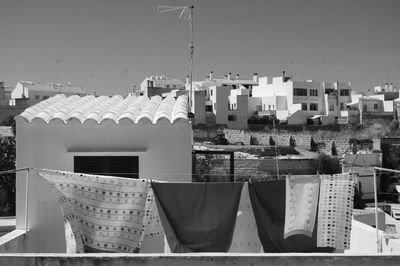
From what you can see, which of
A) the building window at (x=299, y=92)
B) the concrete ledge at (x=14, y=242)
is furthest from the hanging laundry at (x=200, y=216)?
the building window at (x=299, y=92)

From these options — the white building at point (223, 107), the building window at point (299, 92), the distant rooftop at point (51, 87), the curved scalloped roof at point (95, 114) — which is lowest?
the curved scalloped roof at point (95, 114)

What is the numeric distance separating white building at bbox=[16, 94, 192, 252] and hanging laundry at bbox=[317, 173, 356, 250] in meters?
2.32

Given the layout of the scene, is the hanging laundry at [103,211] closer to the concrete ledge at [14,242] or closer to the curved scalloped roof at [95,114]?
the concrete ledge at [14,242]

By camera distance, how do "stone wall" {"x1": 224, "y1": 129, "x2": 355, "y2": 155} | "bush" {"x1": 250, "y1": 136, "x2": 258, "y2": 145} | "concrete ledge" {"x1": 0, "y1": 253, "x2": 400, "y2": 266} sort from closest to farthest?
"concrete ledge" {"x1": 0, "y1": 253, "x2": 400, "y2": 266} → "bush" {"x1": 250, "y1": 136, "x2": 258, "y2": 145} → "stone wall" {"x1": 224, "y1": 129, "x2": 355, "y2": 155}

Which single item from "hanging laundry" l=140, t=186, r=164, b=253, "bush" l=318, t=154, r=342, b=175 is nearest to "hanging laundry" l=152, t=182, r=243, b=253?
"hanging laundry" l=140, t=186, r=164, b=253

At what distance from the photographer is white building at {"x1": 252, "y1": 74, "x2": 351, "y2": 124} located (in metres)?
63.3

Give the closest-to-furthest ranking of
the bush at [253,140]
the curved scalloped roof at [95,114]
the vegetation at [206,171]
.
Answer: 1. the curved scalloped roof at [95,114]
2. the vegetation at [206,171]
3. the bush at [253,140]

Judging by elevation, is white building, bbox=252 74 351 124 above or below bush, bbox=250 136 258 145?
above

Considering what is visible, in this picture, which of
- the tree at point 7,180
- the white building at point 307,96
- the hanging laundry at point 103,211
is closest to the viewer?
the hanging laundry at point 103,211

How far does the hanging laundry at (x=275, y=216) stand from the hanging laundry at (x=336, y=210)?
0.14 metres

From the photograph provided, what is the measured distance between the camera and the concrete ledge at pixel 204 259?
176 inches

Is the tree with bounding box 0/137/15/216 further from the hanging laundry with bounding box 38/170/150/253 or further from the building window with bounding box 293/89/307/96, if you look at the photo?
the building window with bounding box 293/89/307/96

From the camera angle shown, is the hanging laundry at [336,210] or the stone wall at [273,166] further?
the stone wall at [273,166]

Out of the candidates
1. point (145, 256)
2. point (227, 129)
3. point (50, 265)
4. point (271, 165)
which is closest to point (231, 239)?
point (145, 256)
